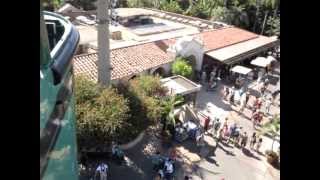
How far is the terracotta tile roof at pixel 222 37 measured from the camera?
1204 inches

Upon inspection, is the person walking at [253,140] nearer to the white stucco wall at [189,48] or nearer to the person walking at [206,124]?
the person walking at [206,124]

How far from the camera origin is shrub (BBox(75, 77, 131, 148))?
14672mm

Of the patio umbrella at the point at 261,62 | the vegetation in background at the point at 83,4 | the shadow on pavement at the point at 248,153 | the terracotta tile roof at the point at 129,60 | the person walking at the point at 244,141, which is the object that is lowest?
the shadow on pavement at the point at 248,153

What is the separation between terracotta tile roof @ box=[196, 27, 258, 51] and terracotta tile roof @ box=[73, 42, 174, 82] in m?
4.59

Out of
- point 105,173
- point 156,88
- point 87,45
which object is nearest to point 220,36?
point 87,45

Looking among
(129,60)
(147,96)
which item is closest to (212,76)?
(129,60)

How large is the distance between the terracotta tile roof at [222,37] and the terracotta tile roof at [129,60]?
4.59m

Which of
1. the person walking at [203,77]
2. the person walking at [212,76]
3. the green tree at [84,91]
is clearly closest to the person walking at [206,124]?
the green tree at [84,91]

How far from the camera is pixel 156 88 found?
1925 cm

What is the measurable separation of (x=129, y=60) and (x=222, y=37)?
11968 mm

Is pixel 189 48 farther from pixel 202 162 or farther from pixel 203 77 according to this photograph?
pixel 202 162

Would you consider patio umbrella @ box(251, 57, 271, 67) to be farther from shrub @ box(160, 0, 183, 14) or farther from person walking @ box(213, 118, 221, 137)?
shrub @ box(160, 0, 183, 14)
